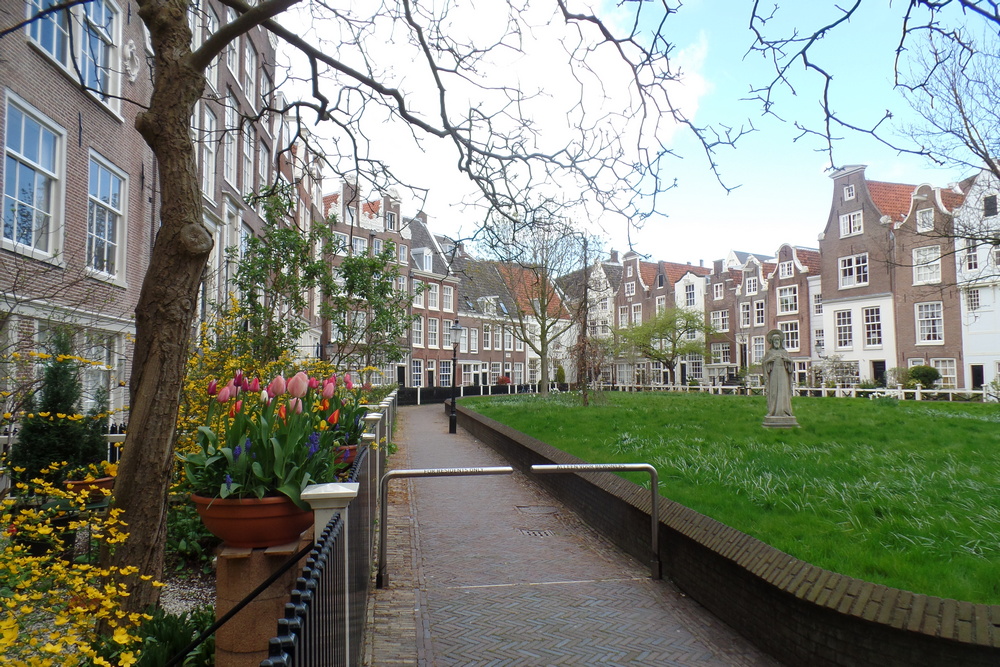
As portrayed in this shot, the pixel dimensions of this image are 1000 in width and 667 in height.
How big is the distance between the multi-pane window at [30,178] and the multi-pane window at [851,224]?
40.3m

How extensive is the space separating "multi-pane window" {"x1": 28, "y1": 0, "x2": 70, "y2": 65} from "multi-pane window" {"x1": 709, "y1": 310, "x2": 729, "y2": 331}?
48941 millimetres

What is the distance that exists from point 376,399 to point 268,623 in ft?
50.7

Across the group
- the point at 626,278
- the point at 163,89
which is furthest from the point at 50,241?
the point at 626,278

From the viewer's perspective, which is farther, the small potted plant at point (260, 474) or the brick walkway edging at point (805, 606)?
the small potted plant at point (260, 474)

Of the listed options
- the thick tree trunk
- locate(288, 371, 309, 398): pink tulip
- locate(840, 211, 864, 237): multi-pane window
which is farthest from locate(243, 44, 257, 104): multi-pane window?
locate(840, 211, 864, 237): multi-pane window

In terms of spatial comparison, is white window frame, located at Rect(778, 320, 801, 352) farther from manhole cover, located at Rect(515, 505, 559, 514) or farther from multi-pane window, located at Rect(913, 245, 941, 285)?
manhole cover, located at Rect(515, 505, 559, 514)

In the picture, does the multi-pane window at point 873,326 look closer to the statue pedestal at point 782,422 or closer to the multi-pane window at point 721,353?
the multi-pane window at point 721,353

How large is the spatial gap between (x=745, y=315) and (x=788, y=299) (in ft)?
16.9

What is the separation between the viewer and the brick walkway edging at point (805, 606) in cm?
333

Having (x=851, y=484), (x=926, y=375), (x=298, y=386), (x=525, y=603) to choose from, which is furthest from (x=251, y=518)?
(x=926, y=375)

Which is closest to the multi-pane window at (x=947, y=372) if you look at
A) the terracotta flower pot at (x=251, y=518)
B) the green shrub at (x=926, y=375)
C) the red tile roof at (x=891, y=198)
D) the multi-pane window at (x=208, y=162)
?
the green shrub at (x=926, y=375)

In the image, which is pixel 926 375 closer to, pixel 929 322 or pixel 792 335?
pixel 929 322

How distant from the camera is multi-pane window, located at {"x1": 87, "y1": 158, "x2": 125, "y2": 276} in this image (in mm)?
12227

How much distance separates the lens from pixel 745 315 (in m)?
51.8
